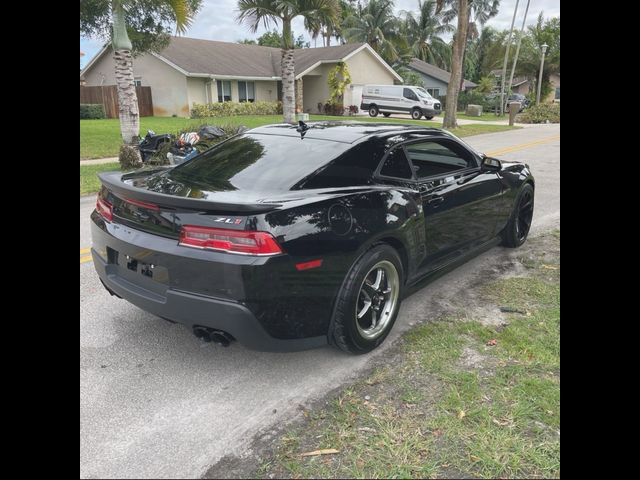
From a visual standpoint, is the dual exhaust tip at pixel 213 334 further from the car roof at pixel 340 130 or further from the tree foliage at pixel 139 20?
the tree foliage at pixel 139 20

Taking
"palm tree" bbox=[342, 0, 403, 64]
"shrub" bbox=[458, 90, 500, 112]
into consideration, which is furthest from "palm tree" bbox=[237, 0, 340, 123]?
"shrub" bbox=[458, 90, 500, 112]

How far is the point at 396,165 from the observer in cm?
380

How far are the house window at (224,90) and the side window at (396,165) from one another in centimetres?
2917

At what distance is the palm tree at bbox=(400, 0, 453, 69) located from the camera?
4994cm

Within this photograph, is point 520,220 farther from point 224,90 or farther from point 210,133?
point 224,90

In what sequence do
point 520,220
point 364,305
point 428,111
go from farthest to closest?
point 428,111 → point 520,220 → point 364,305

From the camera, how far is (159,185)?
11.2ft

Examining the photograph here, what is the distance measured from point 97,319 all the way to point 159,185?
1240 millimetres

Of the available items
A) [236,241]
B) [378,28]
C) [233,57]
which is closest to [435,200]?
[236,241]

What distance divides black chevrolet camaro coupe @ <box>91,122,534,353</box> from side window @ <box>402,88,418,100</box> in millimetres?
28756

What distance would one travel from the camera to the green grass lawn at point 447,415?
2441 mm

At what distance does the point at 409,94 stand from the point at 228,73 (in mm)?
10956

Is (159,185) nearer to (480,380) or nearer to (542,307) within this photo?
(480,380)

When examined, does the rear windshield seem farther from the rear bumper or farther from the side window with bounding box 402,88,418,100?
the side window with bounding box 402,88,418,100
